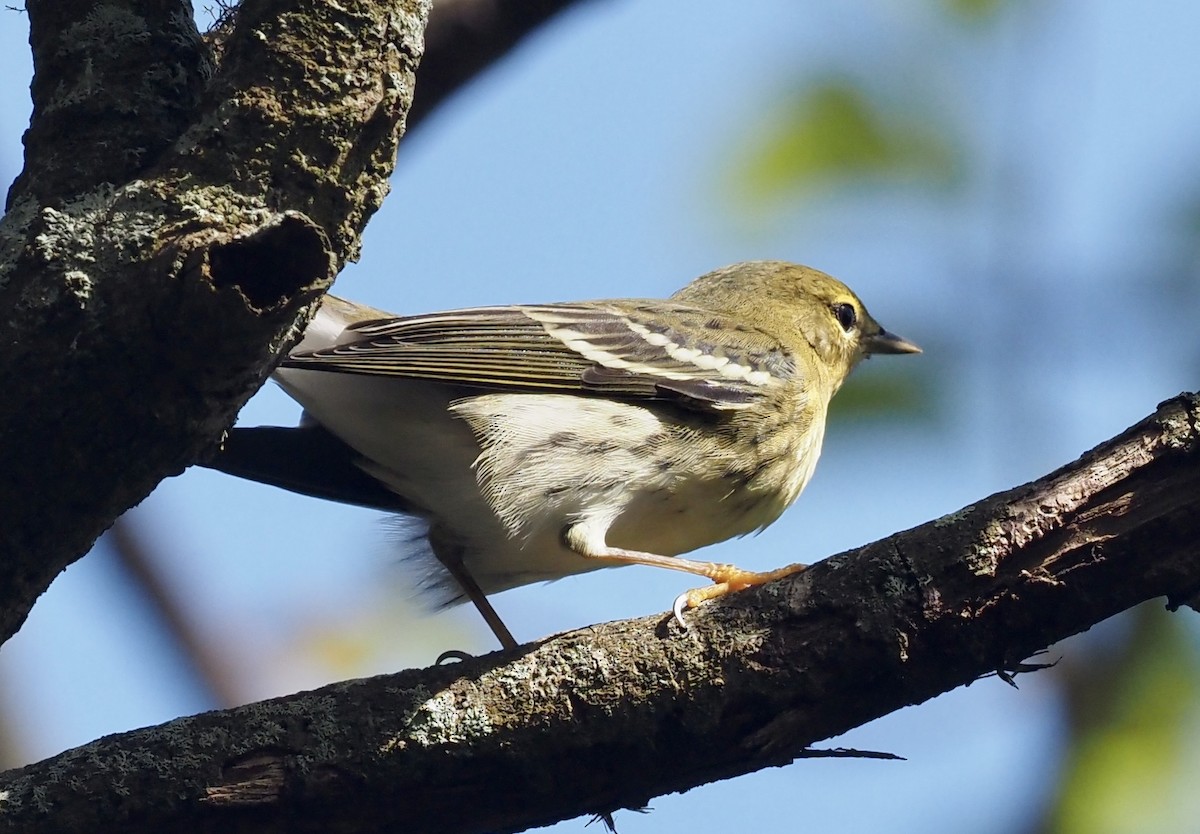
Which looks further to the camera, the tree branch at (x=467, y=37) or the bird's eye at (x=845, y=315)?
the bird's eye at (x=845, y=315)

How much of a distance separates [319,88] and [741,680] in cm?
164

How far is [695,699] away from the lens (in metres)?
2.84

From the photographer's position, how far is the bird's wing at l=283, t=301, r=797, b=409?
178 inches

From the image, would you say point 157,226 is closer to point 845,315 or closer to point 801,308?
point 801,308

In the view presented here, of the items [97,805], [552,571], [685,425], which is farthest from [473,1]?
[97,805]

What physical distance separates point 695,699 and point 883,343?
145 inches

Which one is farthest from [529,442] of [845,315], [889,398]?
[845,315]

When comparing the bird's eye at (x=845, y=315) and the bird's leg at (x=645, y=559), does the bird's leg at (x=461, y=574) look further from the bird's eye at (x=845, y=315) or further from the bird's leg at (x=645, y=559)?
the bird's eye at (x=845, y=315)

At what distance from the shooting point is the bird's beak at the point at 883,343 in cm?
597

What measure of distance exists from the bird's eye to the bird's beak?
16cm

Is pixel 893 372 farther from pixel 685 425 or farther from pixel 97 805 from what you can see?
pixel 97 805

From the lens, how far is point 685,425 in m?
4.74

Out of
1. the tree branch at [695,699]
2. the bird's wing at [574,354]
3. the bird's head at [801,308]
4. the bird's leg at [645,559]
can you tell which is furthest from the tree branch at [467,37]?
the bird's head at [801,308]

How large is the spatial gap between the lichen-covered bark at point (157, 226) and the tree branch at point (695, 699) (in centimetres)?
53
